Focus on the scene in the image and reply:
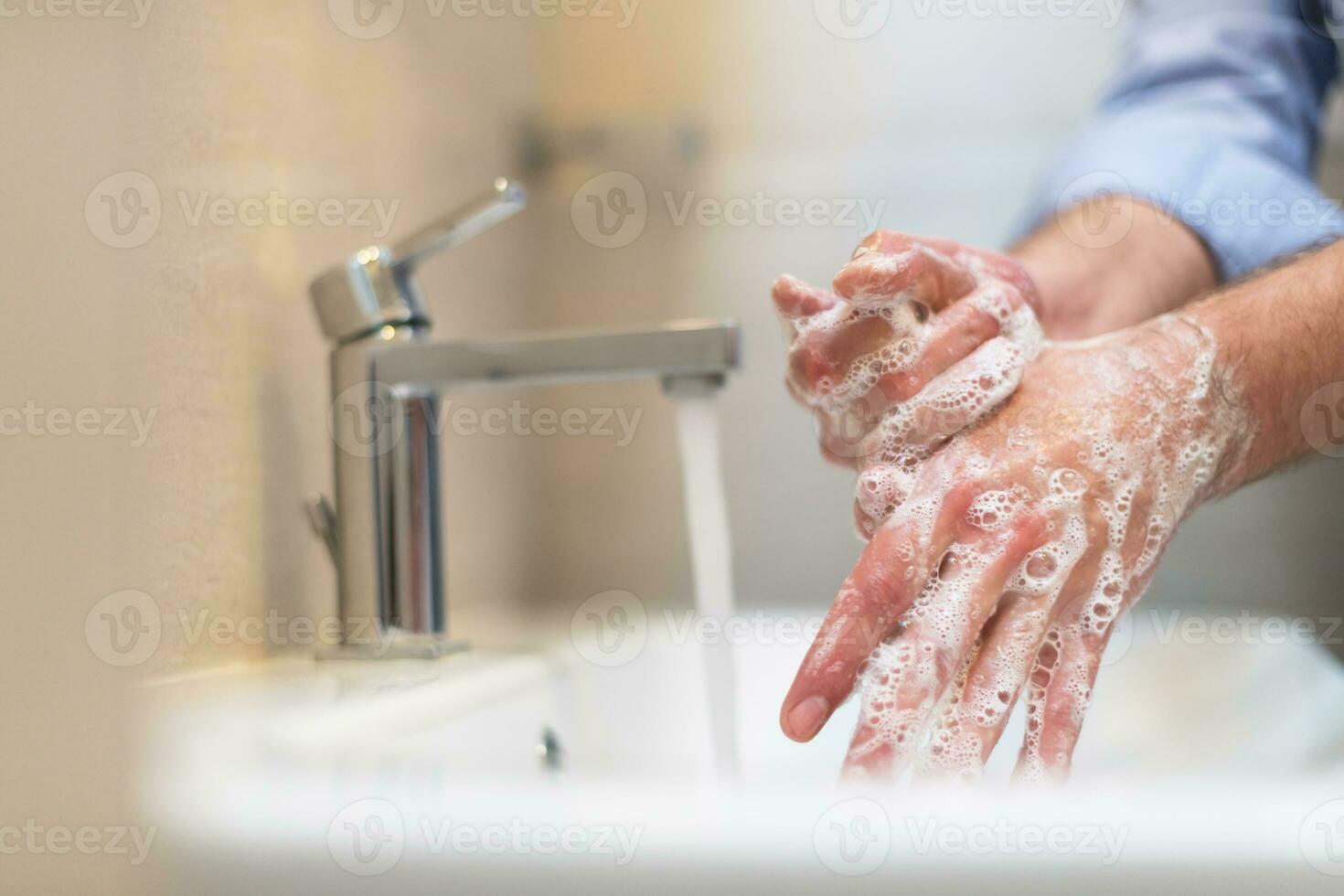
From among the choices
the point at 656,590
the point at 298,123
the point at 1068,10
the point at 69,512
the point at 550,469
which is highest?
the point at 1068,10

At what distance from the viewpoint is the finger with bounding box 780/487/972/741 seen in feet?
1.23

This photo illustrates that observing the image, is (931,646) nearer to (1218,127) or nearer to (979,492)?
(979,492)

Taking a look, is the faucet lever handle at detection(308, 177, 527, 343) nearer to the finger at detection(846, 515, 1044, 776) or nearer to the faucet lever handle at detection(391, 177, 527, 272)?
the faucet lever handle at detection(391, 177, 527, 272)

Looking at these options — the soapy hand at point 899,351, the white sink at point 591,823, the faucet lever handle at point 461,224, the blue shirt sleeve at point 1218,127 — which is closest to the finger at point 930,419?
the soapy hand at point 899,351

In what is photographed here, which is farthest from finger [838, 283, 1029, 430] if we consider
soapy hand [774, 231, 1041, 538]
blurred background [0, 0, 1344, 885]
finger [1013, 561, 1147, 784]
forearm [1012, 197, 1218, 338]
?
blurred background [0, 0, 1344, 885]

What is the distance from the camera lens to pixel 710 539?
1.86 feet

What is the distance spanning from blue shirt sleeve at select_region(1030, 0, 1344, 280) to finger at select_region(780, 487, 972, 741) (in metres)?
0.43

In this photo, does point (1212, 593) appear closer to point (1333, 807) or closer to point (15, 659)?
point (1333, 807)

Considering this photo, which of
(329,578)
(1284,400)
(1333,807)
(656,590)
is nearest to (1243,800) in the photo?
(1333,807)

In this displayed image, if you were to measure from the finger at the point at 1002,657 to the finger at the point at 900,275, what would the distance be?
0.10 meters

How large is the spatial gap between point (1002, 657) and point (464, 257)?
65 centimetres

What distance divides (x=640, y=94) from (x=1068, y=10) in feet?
1.38

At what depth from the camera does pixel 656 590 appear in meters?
1.06

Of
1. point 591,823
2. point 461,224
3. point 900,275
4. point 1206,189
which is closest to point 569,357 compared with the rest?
point 461,224
